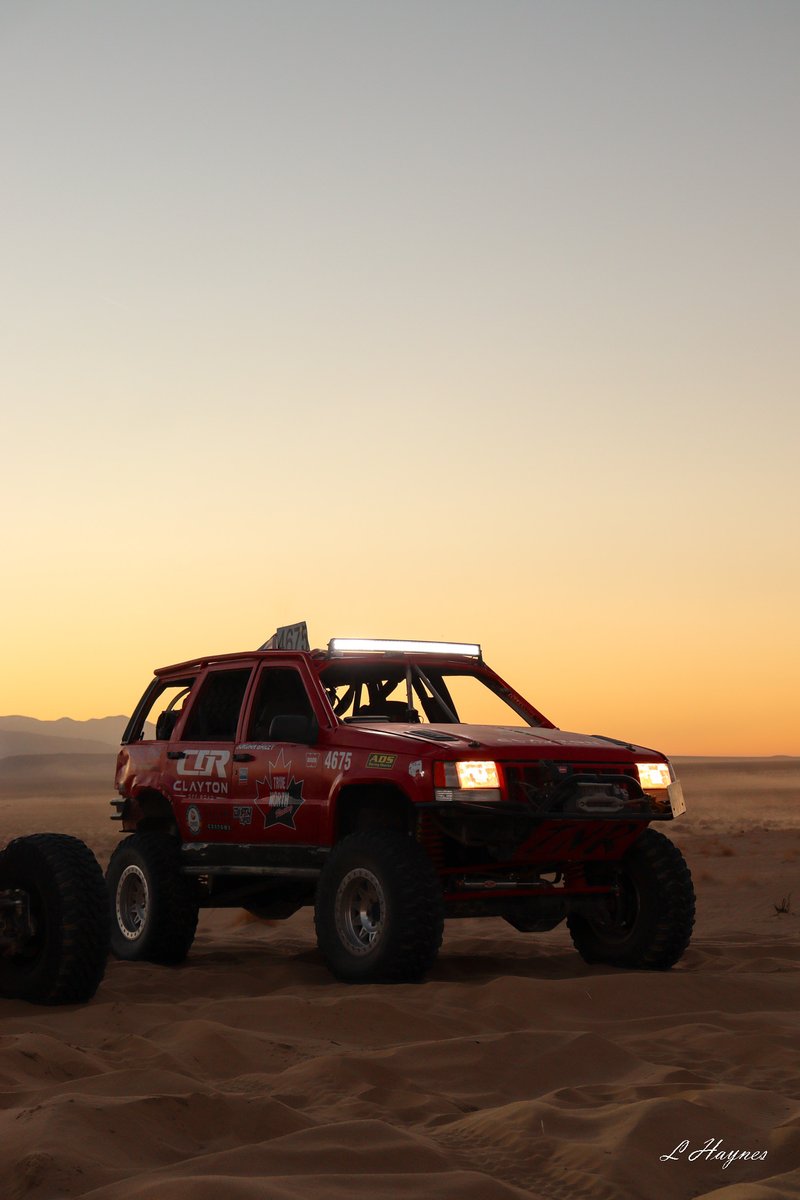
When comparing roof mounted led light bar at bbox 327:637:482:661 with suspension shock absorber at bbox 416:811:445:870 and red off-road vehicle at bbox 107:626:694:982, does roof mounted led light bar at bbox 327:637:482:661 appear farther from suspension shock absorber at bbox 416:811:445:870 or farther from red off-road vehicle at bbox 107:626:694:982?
suspension shock absorber at bbox 416:811:445:870

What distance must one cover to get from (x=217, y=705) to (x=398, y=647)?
65.2 inches

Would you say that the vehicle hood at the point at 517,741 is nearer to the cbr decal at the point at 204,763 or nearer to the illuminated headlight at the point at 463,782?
the illuminated headlight at the point at 463,782

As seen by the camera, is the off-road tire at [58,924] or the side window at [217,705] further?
the side window at [217,705]

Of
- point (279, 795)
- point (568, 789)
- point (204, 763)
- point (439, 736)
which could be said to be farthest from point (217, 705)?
point (568, 789)

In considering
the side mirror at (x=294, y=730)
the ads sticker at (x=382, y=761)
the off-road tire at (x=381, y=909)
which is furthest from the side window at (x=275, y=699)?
the off-road tire at (x=381, y=909)

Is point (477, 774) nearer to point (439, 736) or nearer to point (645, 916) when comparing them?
point (439, 736)

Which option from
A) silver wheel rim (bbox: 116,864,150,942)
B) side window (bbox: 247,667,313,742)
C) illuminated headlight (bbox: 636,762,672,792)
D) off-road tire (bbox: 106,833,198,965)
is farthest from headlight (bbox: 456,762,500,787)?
silver wheel rim (bbox: 116,864,150,942)

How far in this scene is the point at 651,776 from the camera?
8.98 meters

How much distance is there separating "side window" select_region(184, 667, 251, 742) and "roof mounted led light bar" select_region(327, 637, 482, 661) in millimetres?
1218

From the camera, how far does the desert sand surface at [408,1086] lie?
13.0 ft

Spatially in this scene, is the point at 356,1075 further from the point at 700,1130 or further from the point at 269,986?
the point at 269,986

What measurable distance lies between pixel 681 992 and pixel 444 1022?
5.64 feet

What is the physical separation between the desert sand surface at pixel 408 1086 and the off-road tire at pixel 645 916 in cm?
29

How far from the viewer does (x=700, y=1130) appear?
4.47 m
